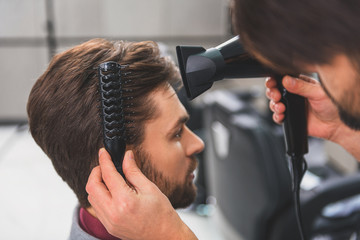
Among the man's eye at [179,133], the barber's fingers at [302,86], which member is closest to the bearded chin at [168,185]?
the man's eye at [179,133]

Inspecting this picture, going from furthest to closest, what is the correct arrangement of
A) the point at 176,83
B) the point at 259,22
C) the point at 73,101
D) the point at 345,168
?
1. the point at 345,168
2. the point at 176,83
3. the point at 73,101
4. the point at 259,22

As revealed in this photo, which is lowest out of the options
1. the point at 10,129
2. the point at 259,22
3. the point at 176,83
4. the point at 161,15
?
the point at 10,129

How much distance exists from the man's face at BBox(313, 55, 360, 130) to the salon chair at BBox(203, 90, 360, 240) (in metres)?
0.90

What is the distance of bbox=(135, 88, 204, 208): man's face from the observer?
0.92 meters

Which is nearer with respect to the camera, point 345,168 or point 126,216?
point 126,216

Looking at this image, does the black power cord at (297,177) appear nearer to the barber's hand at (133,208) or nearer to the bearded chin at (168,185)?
the bearded chin at (168,185)

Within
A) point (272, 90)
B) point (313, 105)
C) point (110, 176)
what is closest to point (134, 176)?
point (110, 176)

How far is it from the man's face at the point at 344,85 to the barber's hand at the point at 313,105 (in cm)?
36

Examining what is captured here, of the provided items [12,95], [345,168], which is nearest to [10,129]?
[12,95]

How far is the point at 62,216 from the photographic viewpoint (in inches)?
97.4

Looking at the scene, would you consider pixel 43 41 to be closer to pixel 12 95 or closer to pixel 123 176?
pixel 12 95

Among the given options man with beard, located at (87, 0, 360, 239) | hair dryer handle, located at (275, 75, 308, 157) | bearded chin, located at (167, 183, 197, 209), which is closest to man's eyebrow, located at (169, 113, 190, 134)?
bearded chin, located at (167, 183, 197, 209)

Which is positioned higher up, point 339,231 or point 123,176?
point 123,176

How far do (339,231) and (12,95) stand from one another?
11.3ft
